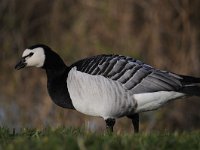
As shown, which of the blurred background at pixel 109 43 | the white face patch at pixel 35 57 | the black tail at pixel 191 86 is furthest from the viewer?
the blurred background at pixel 109 43

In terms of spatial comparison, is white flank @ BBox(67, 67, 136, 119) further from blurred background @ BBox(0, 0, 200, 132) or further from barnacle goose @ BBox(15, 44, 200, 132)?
blurred background @ BBox(0, 0, 200, 132)

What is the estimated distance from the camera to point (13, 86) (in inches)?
529

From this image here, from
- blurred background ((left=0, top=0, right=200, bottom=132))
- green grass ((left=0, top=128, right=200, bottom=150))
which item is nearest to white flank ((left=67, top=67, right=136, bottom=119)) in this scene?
green grass ((left=0, top=128, right=200, bottom=150))

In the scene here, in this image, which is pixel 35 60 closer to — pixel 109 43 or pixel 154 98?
pixel 154 98

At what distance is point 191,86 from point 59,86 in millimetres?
1790

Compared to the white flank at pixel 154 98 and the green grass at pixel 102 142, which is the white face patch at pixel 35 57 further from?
the green grass at pixel 102 142

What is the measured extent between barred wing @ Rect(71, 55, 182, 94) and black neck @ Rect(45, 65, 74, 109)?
15.0 inches

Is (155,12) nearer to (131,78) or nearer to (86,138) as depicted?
(131,78)

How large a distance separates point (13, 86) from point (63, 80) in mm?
4383

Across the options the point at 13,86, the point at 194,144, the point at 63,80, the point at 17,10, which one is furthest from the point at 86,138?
the point at 17,10

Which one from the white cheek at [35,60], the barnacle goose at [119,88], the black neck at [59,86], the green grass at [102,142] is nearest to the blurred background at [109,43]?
the white cheek at [35,60]

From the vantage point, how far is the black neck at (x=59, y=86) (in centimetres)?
906

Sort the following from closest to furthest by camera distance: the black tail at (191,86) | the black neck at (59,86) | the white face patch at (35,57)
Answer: the black tail at (191,86) < the black neck at (59,86) < the white face patch at (35,57)

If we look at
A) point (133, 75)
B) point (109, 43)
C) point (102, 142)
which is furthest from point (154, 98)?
point (109, 43)
